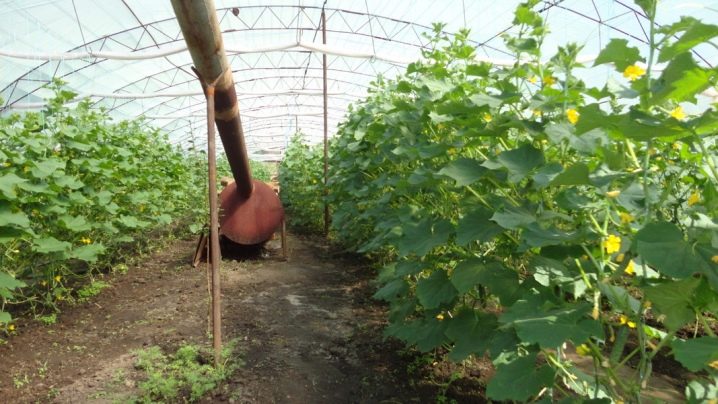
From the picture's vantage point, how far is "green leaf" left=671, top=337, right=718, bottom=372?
928mm

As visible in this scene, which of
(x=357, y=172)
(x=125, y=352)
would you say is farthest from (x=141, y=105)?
(x=125, y=352)

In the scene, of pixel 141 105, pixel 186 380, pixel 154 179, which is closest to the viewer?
pixel 186 380

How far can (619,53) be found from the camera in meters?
1.20

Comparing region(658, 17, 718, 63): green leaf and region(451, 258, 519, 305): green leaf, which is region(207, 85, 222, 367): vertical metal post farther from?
region(658, 17, 718, 63): green leaf

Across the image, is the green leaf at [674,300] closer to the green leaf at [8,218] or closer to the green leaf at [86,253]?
the green leaf at [8,218]

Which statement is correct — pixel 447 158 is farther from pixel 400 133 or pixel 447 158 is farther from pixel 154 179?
pixel 154 179

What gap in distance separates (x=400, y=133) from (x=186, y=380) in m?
1.89

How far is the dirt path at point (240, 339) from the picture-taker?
261 cm

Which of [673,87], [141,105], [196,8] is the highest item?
[141,105]

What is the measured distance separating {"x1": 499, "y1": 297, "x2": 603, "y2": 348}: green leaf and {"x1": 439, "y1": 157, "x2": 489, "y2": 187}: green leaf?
51cm

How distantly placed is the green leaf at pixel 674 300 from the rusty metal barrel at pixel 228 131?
2198 mm

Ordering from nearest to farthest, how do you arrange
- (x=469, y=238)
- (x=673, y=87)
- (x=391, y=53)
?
(x=673, y=87), (x=469, y=238), (x=391, y=53)

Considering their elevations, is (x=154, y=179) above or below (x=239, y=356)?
above

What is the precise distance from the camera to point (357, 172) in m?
4.76
